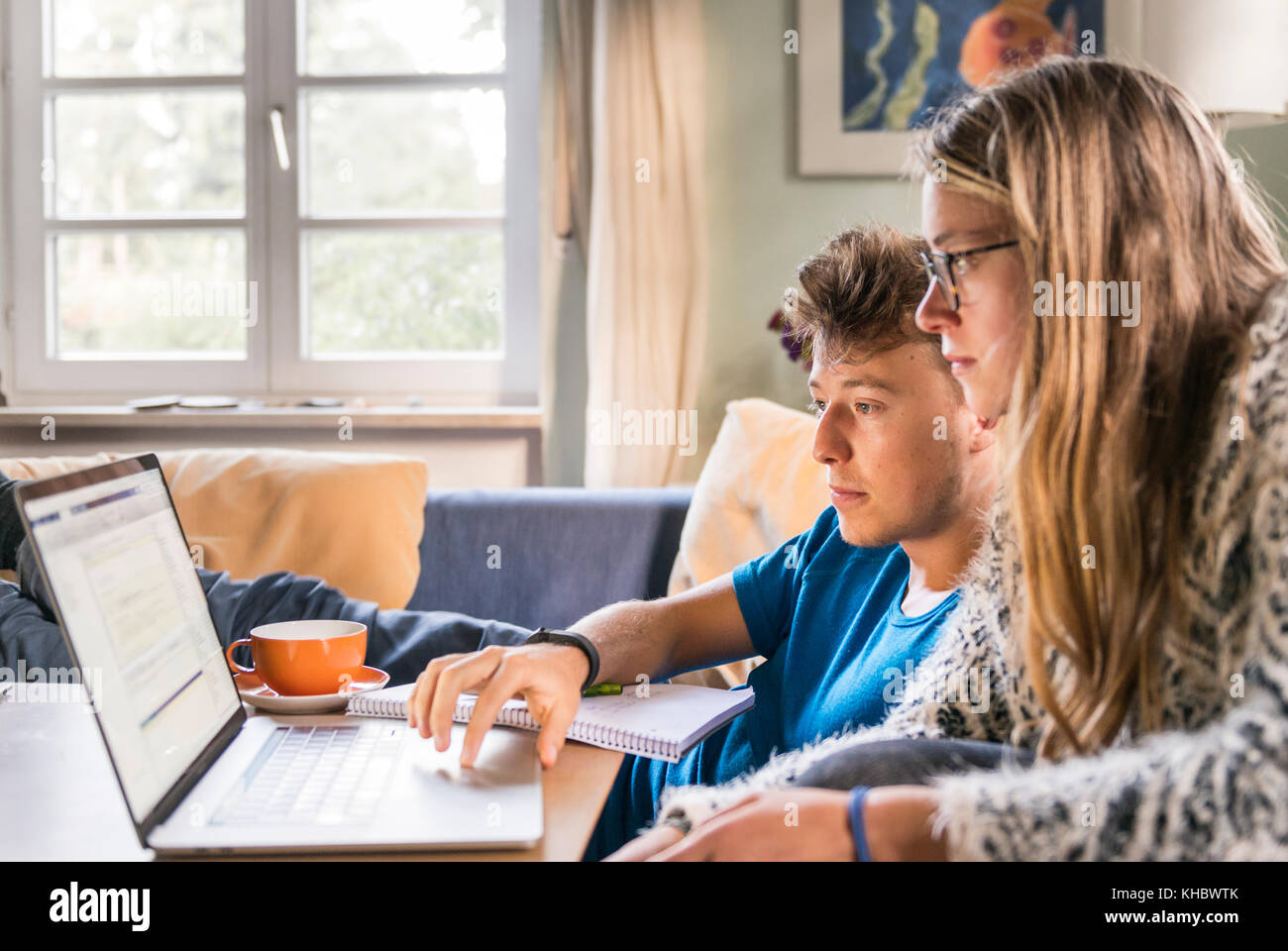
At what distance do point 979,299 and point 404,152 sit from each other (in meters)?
2.30

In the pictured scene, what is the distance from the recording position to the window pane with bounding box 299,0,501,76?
2777 mm

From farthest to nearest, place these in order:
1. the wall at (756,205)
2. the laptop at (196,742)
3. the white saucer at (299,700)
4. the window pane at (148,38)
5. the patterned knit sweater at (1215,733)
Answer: the window pane at (148,38) < the wall at (756,205) < the white saucer at (299,700) < the laptop at (196,742) < the patterned knit sweater at (1215,733)

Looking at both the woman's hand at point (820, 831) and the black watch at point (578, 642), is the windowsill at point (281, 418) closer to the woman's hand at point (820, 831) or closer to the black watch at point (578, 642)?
the black watch at point (578, 642)

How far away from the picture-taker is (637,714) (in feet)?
2.99

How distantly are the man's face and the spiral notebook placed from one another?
0.76 ft

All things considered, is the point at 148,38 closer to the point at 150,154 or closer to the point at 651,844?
the point at 150,154

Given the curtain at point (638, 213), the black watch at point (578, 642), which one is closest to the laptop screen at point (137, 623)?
the black watch at point (578, 642)

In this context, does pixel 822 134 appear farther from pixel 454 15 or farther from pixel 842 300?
pixel 842 300

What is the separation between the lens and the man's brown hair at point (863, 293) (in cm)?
110

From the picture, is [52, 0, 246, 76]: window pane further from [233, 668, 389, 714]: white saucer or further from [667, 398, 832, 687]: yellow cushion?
[233, 668, 389, 714]: white saucer

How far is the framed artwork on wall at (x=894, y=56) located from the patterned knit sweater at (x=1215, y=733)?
2142mm

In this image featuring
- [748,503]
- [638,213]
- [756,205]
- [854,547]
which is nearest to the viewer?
[854,547]

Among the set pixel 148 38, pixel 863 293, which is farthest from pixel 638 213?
pixel 863 293

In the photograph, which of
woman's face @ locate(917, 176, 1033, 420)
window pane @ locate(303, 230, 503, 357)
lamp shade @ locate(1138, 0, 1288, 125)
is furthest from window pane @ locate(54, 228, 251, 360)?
woman's face @ locate(917, 176, 1033, 420)
